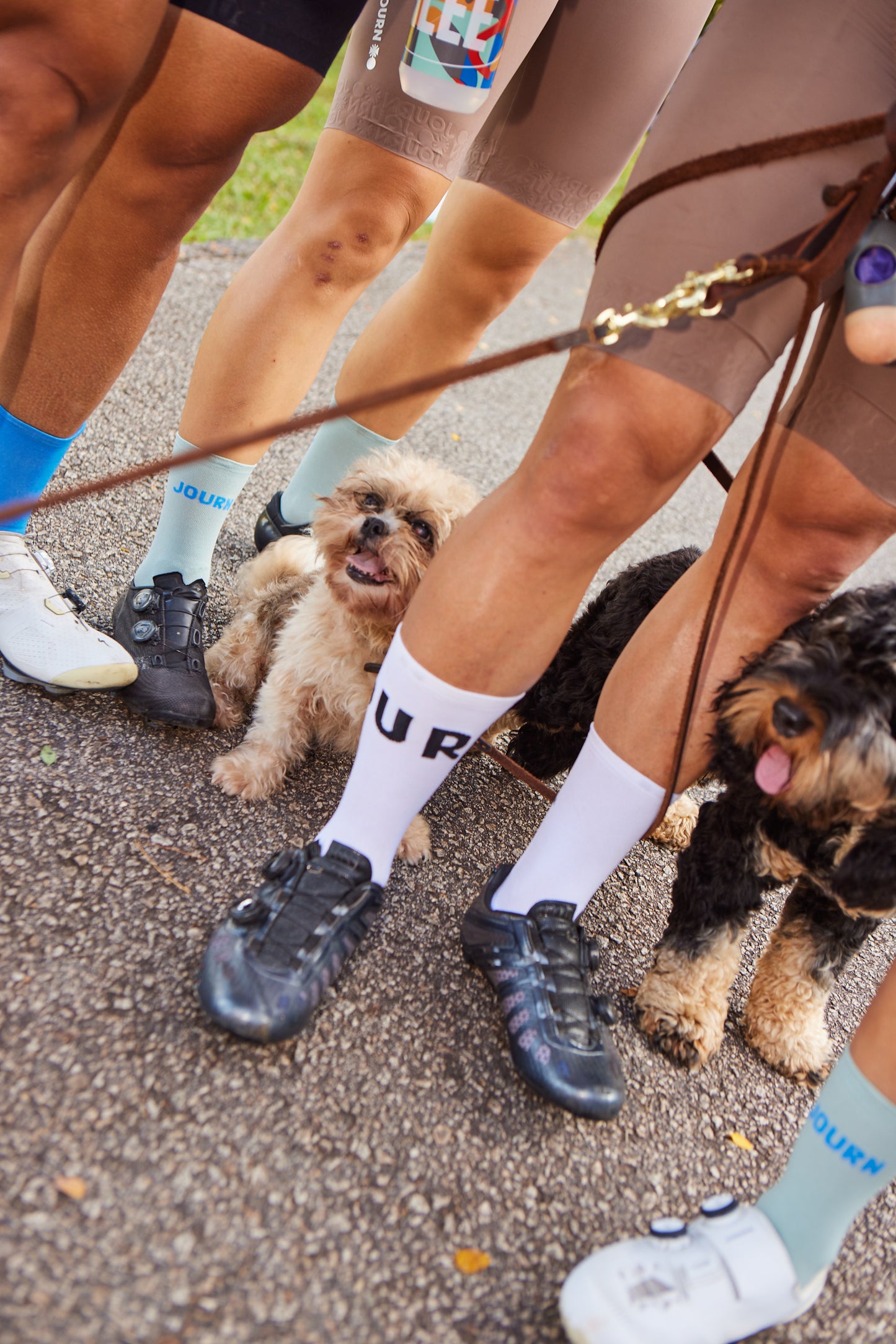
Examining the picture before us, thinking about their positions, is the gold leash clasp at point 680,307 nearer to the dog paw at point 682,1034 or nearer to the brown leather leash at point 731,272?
the brown leather leash at point 731,272

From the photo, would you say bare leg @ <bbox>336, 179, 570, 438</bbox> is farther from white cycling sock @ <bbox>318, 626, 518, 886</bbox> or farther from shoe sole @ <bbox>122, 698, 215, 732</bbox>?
shoe sole @ <bbox>122, 698, 215, 732</bbox>

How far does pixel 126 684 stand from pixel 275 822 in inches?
20.0

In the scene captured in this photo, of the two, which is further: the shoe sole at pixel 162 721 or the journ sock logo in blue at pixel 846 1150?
the shoe sole at pixel 162 721

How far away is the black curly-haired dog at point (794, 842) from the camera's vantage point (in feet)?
4.93

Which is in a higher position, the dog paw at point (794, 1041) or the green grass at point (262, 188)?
the green grass at point (262, 188)

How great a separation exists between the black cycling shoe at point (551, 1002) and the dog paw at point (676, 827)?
90 cm

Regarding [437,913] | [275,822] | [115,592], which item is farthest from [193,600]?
[437,913]

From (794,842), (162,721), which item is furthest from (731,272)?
(162,721)

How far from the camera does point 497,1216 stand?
Result: 4.96 feet

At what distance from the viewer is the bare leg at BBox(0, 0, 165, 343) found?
145cm

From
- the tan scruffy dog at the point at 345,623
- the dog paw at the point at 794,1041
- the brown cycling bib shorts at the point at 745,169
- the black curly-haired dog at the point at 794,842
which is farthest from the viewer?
the tan scruffy dog at the point at 345,623

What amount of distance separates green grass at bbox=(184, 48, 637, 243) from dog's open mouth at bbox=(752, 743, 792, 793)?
4.40 m

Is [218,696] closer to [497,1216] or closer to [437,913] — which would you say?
[437,913]

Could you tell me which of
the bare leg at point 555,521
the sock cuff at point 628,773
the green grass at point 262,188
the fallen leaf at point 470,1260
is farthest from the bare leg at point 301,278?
the green grass at point 262,188
